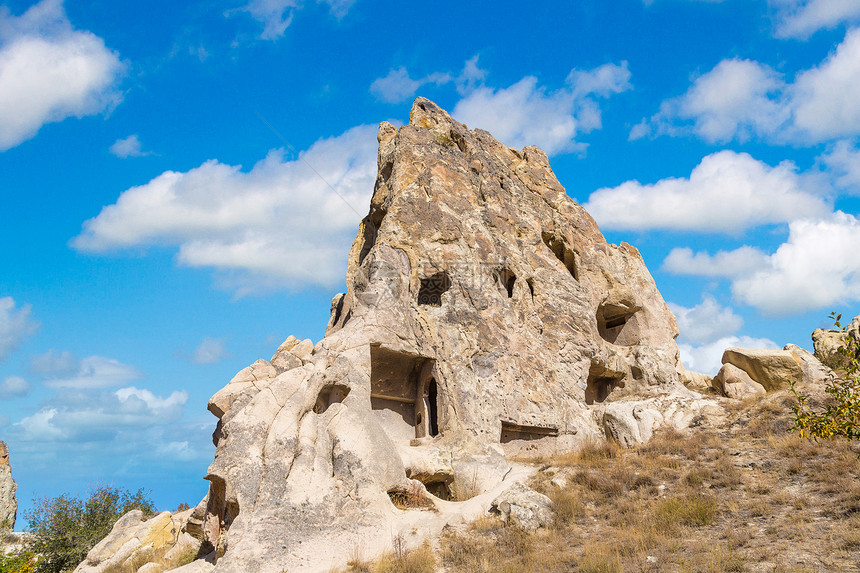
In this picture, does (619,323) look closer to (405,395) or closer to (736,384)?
(736,384)

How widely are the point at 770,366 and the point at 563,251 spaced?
6.96 metres

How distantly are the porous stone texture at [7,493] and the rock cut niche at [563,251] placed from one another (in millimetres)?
21079

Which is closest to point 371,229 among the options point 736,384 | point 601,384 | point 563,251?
point 563,251

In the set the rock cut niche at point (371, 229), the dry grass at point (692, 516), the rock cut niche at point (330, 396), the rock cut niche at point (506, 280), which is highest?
the rock cut niche at point (371, 229)

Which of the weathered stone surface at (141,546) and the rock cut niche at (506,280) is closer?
the weathered stone surface at (141,546)

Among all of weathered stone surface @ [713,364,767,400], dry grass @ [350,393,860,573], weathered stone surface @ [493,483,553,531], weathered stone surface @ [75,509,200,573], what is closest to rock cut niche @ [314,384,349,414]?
weathered stone surface @ [493,483,553,531]

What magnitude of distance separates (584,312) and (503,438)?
5374mm

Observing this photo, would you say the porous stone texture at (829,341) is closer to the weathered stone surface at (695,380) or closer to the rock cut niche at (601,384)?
the weathered stone surface at (695,380)

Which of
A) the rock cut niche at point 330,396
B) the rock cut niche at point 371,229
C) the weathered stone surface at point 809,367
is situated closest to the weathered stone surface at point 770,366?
the weathered stone surface at point 809,367

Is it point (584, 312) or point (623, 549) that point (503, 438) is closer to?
point (584, 312)

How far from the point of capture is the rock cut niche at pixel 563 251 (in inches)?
827

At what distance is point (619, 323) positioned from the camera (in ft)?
72.2

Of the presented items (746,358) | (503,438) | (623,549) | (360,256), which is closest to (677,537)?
(623,549)

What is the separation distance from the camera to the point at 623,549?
8.53 metres
